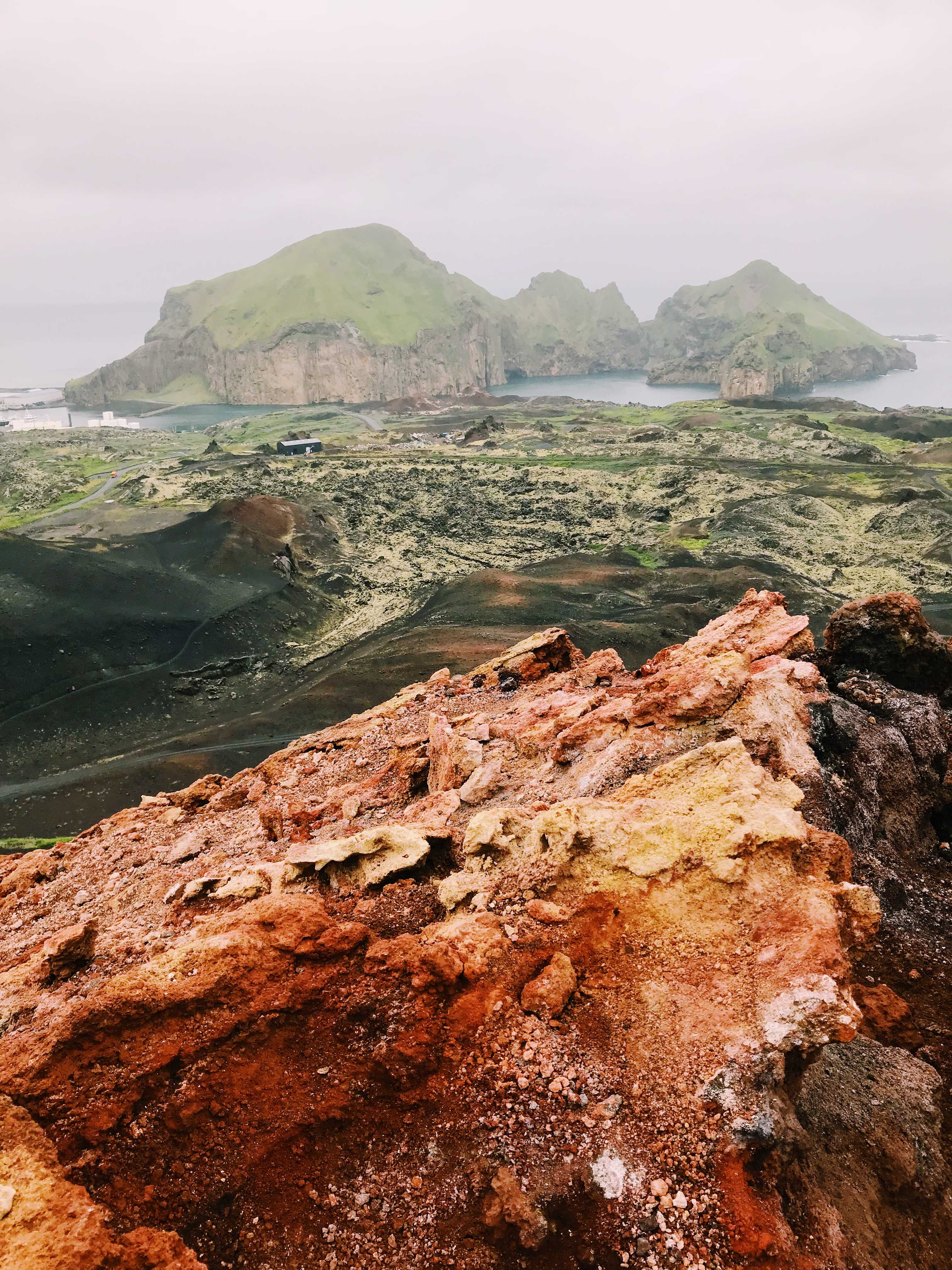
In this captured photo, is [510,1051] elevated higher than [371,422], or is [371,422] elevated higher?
[371,422]

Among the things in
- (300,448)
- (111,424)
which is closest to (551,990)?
(300,448)

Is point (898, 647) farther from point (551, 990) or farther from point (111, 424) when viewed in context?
point (111, 424)

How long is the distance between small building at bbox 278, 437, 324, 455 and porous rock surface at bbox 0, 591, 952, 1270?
355 feet

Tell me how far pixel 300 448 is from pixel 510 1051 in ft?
378

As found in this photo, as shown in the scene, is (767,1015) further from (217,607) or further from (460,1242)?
(217,607)

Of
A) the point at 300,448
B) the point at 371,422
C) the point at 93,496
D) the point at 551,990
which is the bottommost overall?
the point at 551,990

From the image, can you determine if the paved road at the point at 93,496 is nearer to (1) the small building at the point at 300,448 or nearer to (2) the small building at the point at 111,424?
(1) the small building at the point at 300,448

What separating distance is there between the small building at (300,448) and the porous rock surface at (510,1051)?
355ft

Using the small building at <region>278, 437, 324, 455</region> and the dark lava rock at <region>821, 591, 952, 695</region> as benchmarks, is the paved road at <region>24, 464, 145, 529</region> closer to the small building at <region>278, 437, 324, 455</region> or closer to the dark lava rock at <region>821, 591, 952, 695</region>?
the small building at <region>278, 437, 324, 455</region>

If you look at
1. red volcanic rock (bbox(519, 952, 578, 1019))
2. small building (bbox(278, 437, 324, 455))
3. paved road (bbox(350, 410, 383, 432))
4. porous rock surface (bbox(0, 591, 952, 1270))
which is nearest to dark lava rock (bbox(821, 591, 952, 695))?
porous rock surface (bbox(0, 591, 952, 1270))

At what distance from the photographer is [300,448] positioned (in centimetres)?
11394

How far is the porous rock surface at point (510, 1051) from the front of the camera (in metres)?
6.92

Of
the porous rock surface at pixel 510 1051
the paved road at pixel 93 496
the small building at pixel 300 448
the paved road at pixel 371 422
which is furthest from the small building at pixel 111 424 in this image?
the porous rock surface at pixel 510 1051

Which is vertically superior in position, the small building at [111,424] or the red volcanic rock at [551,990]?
the small building at [111,424]
